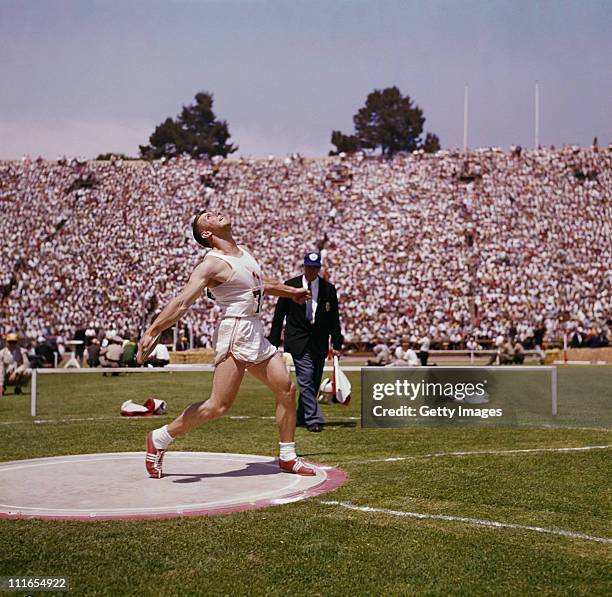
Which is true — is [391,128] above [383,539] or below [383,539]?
above

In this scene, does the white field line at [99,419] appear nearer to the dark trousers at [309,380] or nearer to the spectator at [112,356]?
the dark trousers at [309,380]

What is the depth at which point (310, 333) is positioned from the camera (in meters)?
10.8

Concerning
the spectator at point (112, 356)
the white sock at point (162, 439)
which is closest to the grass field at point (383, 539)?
the white sock at point (162, 439)

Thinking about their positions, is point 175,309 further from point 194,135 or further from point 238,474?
point 194,135

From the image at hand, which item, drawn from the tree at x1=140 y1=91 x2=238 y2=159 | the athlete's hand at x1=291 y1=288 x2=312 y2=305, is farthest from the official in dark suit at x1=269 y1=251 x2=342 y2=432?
the tree at x1=140 y1=91 x2=238 y2=159

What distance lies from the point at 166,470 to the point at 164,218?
4228 cm

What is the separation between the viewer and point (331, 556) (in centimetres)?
472

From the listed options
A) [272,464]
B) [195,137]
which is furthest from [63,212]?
[272,464]

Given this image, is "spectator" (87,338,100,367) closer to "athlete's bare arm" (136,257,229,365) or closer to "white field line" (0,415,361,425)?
"white field line" (0,415,361,425)

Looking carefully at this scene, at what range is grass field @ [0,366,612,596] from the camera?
14.0ft

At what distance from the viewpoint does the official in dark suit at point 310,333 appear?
1080cm

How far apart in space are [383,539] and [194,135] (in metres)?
85.7

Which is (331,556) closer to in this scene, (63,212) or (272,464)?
(272,464)

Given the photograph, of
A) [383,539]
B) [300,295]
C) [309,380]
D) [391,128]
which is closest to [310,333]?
[309,380]
